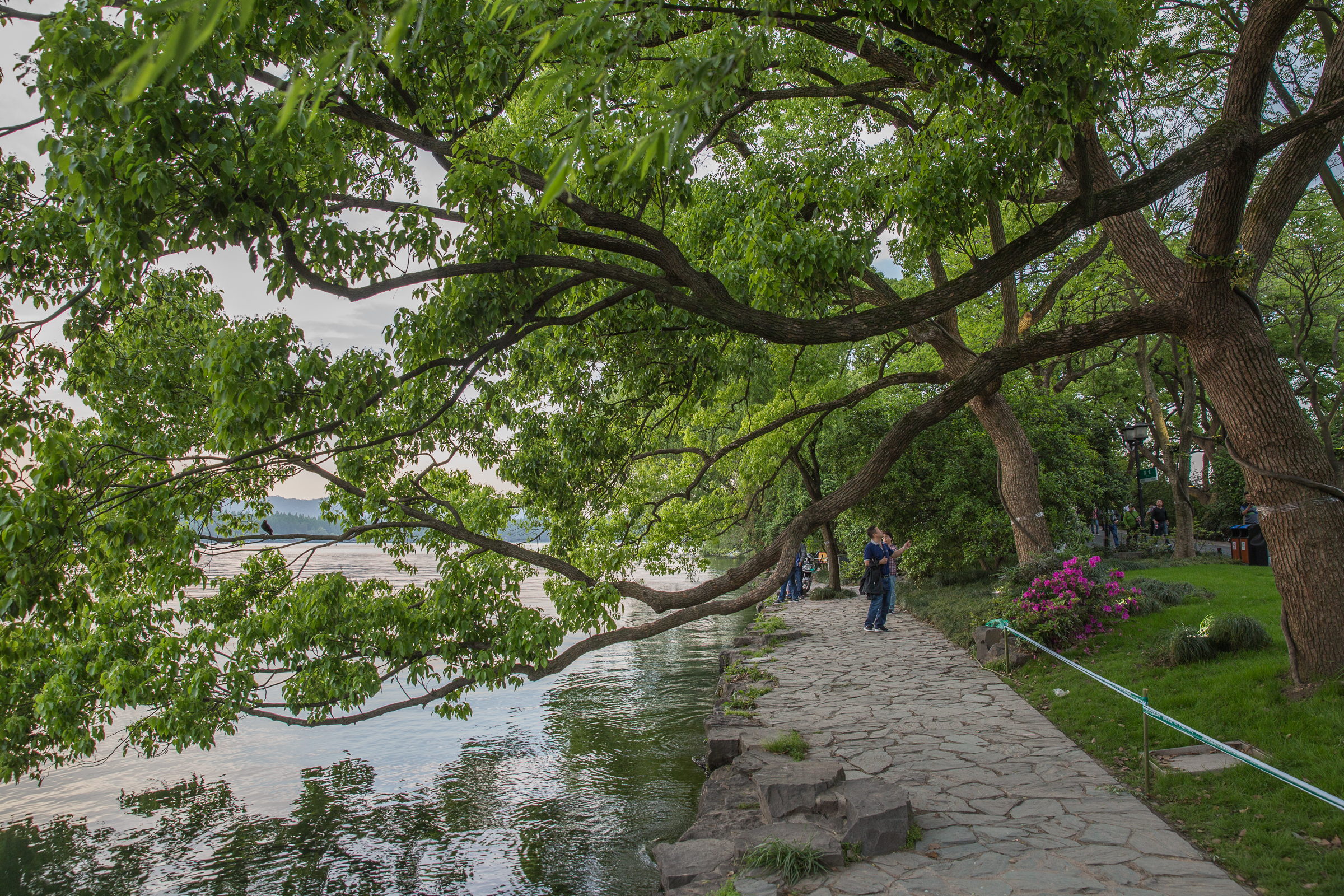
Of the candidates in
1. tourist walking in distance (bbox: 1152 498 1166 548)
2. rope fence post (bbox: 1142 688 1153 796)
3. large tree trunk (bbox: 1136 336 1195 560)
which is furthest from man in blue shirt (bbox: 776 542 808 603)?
rope fence post (bbox: 1142 688 1153 796)

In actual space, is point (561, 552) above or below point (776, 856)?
above

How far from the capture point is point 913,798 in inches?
254

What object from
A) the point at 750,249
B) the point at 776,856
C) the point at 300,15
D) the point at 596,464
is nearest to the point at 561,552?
the point at 596,464

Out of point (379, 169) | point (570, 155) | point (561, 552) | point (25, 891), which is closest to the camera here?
point (570, 155)

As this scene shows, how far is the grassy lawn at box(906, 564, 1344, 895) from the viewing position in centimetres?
499

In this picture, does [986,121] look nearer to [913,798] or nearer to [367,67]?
[367,67]

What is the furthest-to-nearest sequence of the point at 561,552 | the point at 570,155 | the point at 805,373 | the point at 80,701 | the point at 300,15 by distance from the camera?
the point at 805,373 < the point at 561,552 < the point at 80,701 < the point at 300,15 < the point at 570,155

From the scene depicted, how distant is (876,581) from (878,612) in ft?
2.85

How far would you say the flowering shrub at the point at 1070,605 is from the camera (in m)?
10.7

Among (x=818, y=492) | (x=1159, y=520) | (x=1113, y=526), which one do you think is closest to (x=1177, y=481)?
(x=1113, y=526)

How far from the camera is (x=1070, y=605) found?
34.8ft

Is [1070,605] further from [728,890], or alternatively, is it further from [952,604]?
[728,890]

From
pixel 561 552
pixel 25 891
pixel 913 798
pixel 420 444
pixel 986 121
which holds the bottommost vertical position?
pixel 25 891

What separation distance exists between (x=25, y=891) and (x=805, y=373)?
14253mm
